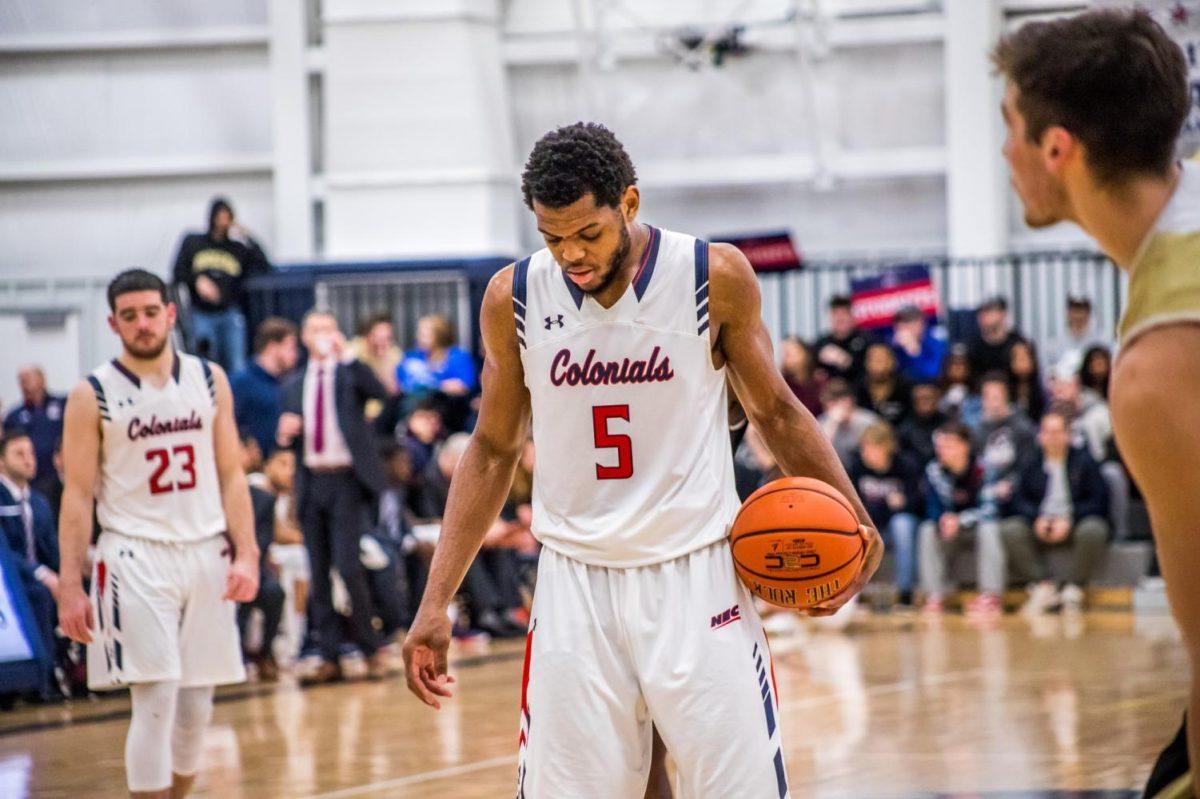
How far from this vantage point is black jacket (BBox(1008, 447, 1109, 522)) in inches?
523

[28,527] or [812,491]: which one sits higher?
[812,491]

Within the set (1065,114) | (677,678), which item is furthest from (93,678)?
(1065,114)

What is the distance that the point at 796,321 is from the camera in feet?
56.9

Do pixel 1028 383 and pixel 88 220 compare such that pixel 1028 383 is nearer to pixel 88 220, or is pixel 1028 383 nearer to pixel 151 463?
pixel 151 463

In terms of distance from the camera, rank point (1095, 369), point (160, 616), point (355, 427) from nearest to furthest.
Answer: point (160, 616) < point (355, 427) < point (1095, 369)

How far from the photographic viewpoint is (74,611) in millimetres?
5852

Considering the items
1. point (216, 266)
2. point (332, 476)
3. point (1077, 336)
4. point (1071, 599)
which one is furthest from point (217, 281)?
point (1071, 599)

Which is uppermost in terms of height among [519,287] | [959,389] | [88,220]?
[88,220]

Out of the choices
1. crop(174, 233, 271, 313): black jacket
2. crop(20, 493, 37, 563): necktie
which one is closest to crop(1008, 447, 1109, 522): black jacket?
crop(174, 233, 271, 313): black jacket

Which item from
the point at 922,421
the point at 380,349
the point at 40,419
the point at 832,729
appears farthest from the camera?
the point at 922,421

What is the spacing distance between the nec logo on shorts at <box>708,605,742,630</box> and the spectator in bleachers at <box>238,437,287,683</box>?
7.10m

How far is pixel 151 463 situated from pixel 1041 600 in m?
8.72

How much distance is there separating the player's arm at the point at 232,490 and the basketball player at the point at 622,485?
2264 millimetres

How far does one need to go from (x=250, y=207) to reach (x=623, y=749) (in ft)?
49.0
